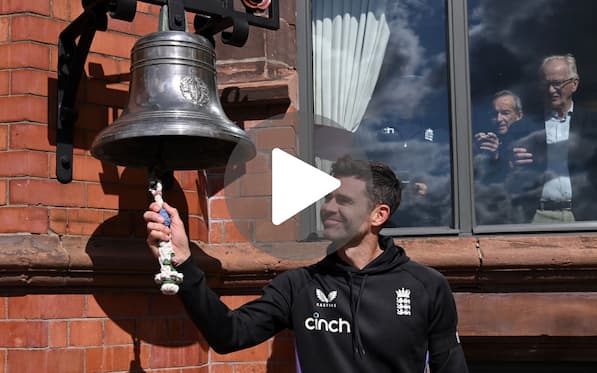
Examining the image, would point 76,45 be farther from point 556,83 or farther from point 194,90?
point 556,83

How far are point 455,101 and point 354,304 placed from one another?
154cm

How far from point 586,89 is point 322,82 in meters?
1.37

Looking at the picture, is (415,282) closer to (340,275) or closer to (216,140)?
(340,275)

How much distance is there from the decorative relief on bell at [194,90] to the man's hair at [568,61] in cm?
199

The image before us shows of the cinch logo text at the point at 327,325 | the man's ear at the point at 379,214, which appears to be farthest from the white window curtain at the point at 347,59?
the cinch logo text at the point at 327,325

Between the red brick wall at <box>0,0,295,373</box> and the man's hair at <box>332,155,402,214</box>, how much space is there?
24.8 inches

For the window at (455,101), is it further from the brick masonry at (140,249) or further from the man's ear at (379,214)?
the man's ear at (379,214)

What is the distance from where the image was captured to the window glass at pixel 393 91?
14.6ft

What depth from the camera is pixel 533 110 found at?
14.4 ft

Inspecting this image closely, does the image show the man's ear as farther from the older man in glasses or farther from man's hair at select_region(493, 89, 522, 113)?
man's hair at select_region(493, 89, 522, 113)

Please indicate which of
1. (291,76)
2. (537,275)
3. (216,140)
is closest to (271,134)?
(291,76)

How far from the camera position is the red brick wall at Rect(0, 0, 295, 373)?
3.56 m

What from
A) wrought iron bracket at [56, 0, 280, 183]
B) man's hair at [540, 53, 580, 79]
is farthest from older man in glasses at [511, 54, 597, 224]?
wrought iron bracket at [56, 0, 280, 183]

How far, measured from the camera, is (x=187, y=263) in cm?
301
